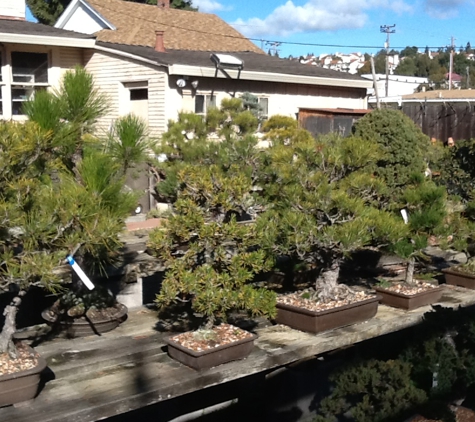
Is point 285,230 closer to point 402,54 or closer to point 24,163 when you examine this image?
point 24,163

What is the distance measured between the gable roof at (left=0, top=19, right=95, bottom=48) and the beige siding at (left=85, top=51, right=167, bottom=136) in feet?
1.64

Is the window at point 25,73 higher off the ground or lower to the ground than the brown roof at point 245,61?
lower

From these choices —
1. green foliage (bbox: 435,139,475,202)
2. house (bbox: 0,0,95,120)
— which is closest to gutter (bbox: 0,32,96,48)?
house (bbox: 0,0,95,120)

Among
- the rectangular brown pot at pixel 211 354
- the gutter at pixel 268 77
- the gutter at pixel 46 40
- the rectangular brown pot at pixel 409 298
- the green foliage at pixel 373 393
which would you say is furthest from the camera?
the gutter at pixel 268 77

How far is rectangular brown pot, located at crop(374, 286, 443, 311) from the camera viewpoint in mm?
4414

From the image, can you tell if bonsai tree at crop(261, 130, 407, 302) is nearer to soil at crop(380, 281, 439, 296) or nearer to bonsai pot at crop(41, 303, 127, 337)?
soil at crop(380, 281, 439, 296)

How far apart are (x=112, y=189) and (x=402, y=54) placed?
354ft

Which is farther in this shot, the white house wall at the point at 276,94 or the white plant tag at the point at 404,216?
the white house wall at the point at 276,94

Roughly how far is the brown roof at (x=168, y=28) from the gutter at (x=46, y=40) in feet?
4.48

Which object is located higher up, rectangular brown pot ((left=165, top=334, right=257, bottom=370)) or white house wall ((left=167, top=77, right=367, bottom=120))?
white house wall ((left=167, top=77, right=367, bottom=120))

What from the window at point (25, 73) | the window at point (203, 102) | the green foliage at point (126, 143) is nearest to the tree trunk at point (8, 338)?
the green foliage at point (126, 143)

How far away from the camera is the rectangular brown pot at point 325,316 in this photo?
152 inches

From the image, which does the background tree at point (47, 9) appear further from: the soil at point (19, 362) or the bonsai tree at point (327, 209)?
the soil at point (19, 362)

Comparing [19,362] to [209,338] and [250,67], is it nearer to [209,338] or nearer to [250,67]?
[209,338]
